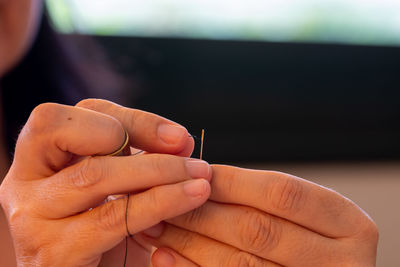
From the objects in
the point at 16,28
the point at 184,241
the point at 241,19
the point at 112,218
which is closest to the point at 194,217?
the point at 184,241

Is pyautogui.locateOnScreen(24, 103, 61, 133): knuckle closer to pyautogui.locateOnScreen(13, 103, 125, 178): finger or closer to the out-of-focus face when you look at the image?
pyautogui.locateOnScreen(13, 103, 125, 178): finger

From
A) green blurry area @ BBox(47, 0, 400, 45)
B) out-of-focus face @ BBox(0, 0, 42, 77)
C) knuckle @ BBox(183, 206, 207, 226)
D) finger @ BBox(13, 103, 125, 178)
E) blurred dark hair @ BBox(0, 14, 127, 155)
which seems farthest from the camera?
green blurry area @ BBox(47, 0, 400, 45)

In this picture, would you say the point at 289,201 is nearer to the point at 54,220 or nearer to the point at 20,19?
the point at 54,220

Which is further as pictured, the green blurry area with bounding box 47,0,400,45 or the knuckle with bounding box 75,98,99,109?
the green blurry area with bounding box 47,0,400,45

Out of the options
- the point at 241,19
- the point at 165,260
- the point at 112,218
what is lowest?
the point at 165,260

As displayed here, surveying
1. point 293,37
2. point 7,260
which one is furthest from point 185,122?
point 7,260

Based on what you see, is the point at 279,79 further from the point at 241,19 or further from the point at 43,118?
the point at 43,118

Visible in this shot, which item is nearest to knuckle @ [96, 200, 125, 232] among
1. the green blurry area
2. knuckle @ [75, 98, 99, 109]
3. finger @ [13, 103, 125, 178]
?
finger @ [13, 103, 125, 178]
